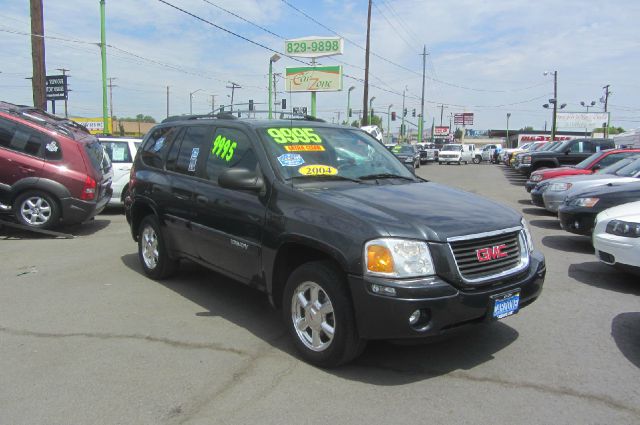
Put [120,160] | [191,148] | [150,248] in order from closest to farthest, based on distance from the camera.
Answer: [191,148] < [150,248] < [120,160]

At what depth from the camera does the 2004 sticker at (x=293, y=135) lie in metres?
4.84

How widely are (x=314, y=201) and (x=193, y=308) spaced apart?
2121mm

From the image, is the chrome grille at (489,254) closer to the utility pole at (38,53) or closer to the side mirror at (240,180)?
the side mirror at (240,180)

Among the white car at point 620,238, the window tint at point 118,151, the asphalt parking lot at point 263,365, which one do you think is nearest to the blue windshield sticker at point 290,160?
the asphalt parking lot at point 263,365

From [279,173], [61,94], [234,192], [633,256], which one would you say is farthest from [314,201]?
[61,94]

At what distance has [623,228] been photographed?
5.85 metres

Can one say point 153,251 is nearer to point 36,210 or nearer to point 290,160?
point 290,160

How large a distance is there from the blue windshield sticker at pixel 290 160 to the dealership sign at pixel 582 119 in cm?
8475

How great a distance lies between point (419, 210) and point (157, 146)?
3.69 metres

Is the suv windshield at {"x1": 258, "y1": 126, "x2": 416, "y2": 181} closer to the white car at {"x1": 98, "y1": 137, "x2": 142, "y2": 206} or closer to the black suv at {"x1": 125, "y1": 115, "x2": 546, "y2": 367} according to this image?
the black suv at {"x1": 125, "y1": 115, "x2": 546, "y2": 367}

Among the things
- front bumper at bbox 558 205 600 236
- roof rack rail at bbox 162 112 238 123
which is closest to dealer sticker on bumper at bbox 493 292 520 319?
roof rack rail at bbox 162 112 238 123

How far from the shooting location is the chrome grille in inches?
143

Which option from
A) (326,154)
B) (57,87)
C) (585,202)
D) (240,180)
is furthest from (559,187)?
(57,87)

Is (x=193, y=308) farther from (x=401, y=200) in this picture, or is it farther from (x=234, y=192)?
(x=401, y=200)
